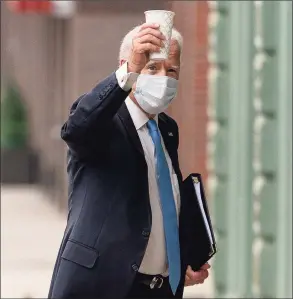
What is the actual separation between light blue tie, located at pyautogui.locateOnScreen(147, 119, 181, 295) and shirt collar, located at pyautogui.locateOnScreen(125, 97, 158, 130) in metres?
→ 0.02

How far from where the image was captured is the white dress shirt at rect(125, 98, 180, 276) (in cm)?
368

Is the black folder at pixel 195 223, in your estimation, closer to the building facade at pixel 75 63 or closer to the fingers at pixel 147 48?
the fingers at pixel 147 48

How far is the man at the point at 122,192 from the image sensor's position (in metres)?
3.52

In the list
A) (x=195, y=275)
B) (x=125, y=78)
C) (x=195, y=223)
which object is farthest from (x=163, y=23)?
(x=195, y=275)

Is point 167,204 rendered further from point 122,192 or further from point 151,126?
point 151,126

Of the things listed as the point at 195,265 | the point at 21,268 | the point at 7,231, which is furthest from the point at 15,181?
the point at 195,265

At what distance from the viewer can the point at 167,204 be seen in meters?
3.65

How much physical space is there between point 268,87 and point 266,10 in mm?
451

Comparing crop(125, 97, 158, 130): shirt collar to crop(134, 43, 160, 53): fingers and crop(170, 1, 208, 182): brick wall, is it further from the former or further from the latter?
crop(170, 1, 208, 182): brick wall

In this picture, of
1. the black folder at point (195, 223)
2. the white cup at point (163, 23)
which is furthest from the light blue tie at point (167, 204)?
the white cup at point (163, 23)

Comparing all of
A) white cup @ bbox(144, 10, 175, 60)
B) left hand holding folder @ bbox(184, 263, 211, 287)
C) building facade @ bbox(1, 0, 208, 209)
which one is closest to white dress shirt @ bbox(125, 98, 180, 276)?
left hand holding folder @ bbox(184, 263, 211, 287)

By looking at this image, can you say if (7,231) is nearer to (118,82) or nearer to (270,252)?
(270,252)

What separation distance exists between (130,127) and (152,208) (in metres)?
0.25

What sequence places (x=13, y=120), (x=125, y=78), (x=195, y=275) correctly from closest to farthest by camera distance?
1. (x=125, y=78)
2. (x=195, y=275)
3. (x=13, y=120)
